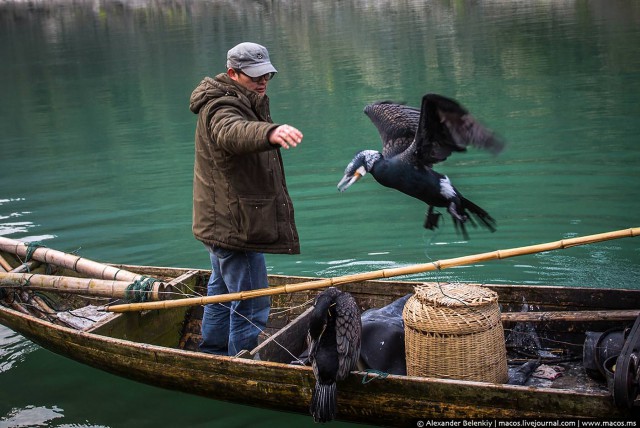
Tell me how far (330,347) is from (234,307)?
869mm

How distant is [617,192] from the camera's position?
31.2ft

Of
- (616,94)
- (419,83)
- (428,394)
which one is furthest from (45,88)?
(428,394)

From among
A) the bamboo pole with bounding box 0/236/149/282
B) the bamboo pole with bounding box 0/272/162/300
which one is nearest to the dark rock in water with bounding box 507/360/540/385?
the bamboo pole with bounding box 0/272/162/300

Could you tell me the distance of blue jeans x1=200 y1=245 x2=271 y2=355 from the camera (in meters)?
5.19

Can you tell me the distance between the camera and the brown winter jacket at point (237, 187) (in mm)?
4848

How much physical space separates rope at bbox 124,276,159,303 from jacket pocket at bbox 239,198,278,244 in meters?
1.44

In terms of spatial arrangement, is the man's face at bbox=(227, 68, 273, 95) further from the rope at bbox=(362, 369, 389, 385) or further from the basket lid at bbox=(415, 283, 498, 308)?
the rope at bbox=(362, 369, 389, 385)

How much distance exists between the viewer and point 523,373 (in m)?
5.24

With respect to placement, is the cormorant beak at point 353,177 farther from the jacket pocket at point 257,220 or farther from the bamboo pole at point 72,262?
the bamboo pole at point 72,262

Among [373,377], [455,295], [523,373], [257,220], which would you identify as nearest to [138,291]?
[257,220]

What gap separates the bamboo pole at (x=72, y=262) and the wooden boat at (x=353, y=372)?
0.04 metres

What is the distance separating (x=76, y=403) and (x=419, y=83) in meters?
13.4

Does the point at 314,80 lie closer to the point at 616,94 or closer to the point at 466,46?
the point at 466,46

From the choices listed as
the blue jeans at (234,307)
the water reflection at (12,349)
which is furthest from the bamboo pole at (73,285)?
the water reflection at (12,349)
